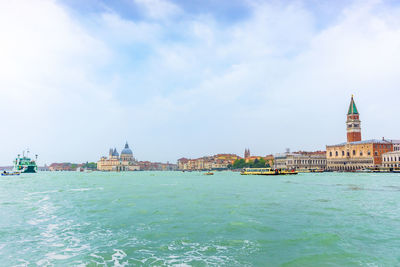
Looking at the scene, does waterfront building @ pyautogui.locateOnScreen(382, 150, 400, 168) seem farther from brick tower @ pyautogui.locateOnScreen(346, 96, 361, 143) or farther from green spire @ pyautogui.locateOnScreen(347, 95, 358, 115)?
green spire @ pyautogui.locateOnScreen(347, 95, 358, 115)

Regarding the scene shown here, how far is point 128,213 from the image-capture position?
1828 centimetres

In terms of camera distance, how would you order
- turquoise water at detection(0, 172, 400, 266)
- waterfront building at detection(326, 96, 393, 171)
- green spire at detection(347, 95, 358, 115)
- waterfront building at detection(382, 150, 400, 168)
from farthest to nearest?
1. green spire at detection(347, 95, 358, 115)
2. waterfront building at detection(326, 96, 393, 171)
3. waterfront building at detection(382, 150, 400, 168)
4. turquoise water at detection(0, 172, 400, 266)

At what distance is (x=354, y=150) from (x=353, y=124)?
41.9 ft

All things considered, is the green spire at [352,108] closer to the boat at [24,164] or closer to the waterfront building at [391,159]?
the waterfront building at [391,159]

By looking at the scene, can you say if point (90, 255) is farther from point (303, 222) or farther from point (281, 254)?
point (303, 222)

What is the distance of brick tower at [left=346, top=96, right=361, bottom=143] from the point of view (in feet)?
384

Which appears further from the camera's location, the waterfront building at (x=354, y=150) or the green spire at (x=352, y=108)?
the green spire at (x=352, y=108)

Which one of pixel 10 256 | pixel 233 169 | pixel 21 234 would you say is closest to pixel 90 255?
pixel 10 256

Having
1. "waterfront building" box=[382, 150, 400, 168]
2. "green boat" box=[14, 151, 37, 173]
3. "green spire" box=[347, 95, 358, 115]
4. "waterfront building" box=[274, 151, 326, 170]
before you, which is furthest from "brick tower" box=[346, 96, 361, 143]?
"green boat" box=[14, 151, 37, 173]

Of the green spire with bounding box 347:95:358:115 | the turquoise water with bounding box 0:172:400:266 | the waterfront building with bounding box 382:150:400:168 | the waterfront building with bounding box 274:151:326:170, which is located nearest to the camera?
the turquoise water with bounding box 0:172:400:266

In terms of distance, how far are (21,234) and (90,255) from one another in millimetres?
4907

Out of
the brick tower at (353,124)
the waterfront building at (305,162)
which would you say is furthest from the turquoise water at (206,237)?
the waterfront building at (305,162)

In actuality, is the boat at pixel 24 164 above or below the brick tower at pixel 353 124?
below

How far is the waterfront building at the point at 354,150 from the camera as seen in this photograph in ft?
337
